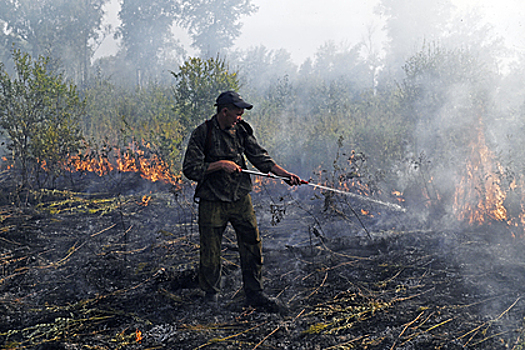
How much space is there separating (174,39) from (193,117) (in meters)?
37.6

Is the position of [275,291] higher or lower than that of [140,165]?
lower

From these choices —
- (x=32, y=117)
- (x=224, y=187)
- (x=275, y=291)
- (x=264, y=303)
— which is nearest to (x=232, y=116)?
(x=224, y=187)

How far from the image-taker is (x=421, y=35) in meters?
34.4

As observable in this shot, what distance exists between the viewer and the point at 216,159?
325cm

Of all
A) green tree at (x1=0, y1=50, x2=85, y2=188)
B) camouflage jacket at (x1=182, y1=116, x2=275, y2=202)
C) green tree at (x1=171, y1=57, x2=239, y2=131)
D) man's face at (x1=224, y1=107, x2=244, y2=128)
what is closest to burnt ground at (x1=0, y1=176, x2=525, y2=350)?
camouflage jacket at (x1=182, y1=116, x2=275, y2=202)

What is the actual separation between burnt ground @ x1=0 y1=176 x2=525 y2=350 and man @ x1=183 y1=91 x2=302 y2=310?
37 centimetres

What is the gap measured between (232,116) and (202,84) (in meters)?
5.75

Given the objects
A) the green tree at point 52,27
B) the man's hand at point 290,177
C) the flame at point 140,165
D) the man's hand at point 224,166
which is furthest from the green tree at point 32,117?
the green tree at point 52,27

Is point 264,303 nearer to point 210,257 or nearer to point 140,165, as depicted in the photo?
point 210,257

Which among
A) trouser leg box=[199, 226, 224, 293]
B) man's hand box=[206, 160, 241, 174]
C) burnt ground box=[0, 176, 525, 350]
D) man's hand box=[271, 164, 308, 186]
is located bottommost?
burnt ground box=[0, 176, 525, 350]

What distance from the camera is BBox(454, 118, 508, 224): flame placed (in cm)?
602

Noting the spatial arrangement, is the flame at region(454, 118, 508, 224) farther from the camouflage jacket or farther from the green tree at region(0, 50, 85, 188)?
the green tree at region(0, 50, 85, 188)

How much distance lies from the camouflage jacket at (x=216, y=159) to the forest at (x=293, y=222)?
1205mm

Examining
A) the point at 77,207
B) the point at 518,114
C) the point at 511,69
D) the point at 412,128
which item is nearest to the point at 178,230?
the point at 77,207
